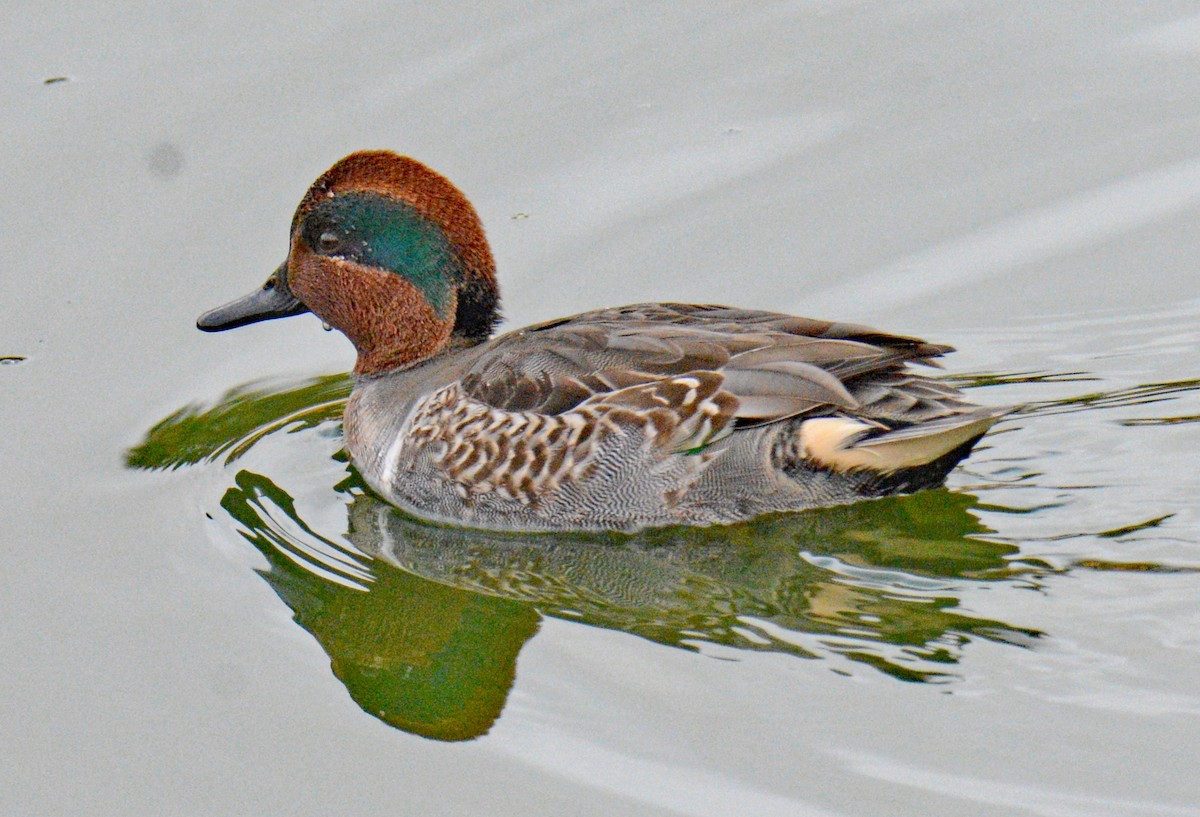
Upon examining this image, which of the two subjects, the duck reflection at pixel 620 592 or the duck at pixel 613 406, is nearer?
the duck reflection at pixel 620 592

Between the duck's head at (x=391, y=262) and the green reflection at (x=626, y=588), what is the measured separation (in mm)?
848

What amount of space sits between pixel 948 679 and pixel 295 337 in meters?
4.86

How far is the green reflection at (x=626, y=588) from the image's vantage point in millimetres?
6691

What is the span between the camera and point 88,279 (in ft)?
32.3

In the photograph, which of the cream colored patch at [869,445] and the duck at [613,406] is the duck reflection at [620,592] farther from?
the cream colored patch at [869,445]

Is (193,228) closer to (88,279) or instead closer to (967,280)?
(88,279)

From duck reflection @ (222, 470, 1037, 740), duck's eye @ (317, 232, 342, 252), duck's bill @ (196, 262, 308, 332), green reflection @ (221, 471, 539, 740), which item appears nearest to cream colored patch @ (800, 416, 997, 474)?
duck reflection @ (222, 470, 1037, 740)

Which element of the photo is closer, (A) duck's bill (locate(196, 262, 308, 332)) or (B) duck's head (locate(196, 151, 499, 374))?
(B) duck's head (locate(196, 151, 499, 374))

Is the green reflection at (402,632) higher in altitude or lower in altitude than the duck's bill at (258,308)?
lower

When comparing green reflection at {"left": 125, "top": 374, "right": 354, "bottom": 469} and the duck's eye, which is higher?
the duck's eye

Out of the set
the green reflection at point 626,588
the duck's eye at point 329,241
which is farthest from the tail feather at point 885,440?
the duck's eye at point 329,241

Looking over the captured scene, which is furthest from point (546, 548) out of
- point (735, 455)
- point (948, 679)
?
point (948, 679)

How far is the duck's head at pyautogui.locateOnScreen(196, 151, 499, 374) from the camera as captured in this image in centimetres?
809

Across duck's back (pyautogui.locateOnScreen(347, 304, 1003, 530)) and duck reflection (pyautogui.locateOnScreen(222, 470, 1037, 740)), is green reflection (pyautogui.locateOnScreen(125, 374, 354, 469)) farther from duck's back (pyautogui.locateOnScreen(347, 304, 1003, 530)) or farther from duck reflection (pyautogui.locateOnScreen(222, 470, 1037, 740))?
duck's back (pyautogui.locateOnScreen(347, 304, 1003, 530))
